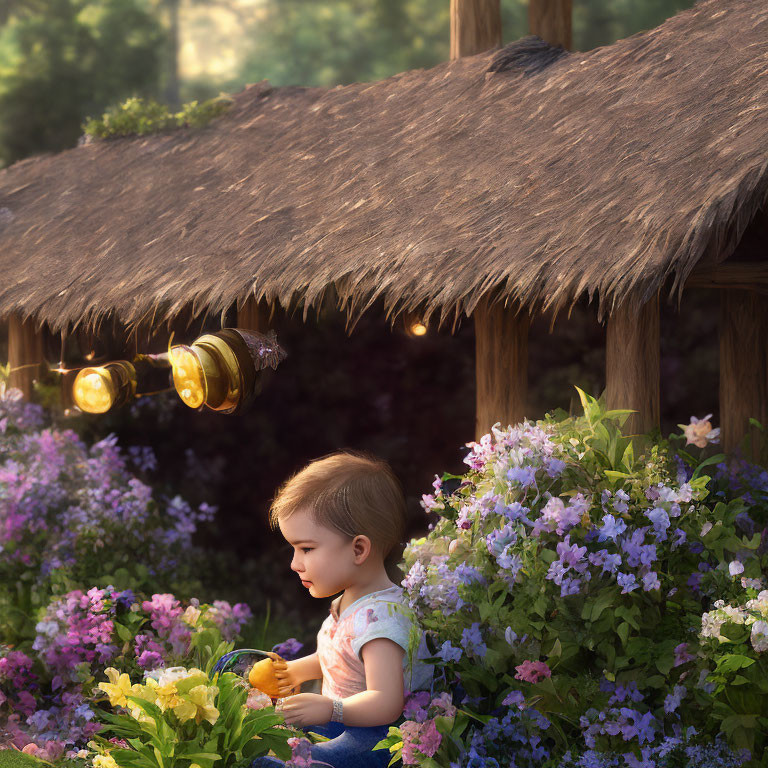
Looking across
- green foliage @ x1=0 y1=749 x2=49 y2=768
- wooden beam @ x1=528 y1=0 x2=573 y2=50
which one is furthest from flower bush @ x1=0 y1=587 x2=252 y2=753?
wooden beam @ x1=528 y1=0 x2=573 y2=50

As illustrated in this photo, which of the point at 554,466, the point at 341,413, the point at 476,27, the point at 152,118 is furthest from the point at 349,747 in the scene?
the point at 152,118

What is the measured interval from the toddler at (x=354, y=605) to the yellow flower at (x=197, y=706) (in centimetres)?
33

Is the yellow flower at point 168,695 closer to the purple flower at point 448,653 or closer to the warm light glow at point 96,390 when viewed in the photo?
the purple flower at point 448,653

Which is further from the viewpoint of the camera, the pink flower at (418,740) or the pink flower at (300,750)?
the pink flower at (418,740)

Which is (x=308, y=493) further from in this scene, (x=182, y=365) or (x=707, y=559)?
(x=182, y=365)

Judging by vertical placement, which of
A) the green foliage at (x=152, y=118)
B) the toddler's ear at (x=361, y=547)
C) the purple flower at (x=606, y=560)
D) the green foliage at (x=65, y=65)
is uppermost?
the green foliage at (x=65, y=65)

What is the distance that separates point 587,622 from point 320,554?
936 mm

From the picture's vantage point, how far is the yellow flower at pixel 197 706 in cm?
334

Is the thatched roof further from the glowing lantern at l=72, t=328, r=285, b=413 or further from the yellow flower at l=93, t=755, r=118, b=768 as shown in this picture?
the yellow flower at l=93, t=755, r=118, b=768

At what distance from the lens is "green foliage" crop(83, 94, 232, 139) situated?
26.5ft

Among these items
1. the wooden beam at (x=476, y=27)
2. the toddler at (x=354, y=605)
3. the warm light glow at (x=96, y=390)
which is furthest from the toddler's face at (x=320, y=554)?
the wooden beam at (x=476, y=27)

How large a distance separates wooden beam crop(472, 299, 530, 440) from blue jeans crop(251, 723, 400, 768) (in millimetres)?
1993

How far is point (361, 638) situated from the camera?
143 inches

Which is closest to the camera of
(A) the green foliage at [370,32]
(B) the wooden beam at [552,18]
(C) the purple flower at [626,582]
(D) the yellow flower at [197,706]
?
(D) the yellow flower at [197,706]
